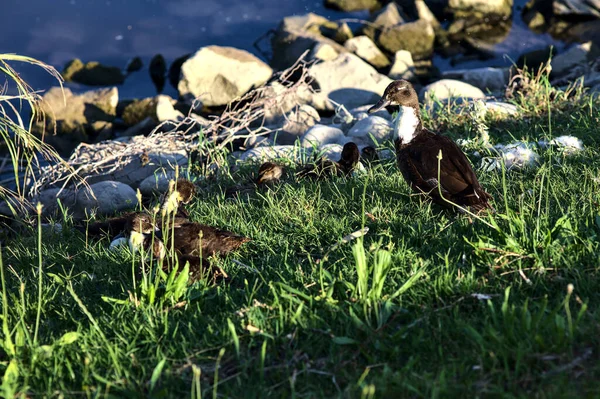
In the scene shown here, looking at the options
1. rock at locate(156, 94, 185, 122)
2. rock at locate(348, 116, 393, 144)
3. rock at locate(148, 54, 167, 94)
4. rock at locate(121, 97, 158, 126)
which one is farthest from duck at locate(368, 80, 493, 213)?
rock at locate(148, 54, 167, 94)

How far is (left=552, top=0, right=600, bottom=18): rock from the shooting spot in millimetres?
15555

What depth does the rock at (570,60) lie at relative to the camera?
1222 centimetres

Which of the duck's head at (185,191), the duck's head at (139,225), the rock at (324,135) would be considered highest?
the duck's head at (139,225)

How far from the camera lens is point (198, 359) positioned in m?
3.15

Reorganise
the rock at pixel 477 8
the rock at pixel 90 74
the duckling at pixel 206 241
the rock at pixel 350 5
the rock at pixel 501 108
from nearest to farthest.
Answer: the duckling at pixel 206 241
the rock at pixel 501 108
the rock at pixel 90 74
the rock at pixel 477 8
the rock at pixel 350 5

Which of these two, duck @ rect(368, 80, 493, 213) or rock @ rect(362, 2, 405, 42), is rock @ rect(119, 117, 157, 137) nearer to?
rock @ rect(362, 2, 405, 42)

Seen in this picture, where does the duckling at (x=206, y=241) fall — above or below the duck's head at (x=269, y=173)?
above

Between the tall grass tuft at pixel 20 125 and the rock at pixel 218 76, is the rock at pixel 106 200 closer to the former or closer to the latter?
the tall grass tuft at pixel 20 125

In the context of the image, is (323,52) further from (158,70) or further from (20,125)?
(20,125)

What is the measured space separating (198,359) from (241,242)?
4.31 ft

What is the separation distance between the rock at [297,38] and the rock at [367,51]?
0.77 ft

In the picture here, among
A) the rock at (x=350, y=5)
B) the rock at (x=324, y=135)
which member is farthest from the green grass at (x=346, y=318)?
the rock at (x=350, y=5)

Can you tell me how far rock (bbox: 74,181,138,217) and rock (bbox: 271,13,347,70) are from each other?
725cm

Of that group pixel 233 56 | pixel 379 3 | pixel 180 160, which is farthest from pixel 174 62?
pixel 180 160
